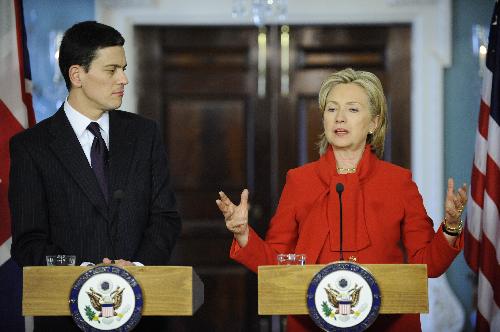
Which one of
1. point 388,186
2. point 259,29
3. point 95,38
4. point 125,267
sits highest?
point 259,29

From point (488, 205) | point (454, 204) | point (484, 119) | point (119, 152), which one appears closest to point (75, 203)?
point (119, 152)

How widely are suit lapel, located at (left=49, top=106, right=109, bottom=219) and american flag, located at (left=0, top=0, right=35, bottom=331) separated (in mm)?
966

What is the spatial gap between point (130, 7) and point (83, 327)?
342 cm

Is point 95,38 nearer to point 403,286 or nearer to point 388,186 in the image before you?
point 388,186

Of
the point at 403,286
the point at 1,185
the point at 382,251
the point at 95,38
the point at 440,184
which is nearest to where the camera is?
the point at 403,286

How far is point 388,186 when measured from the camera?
2.88 metres

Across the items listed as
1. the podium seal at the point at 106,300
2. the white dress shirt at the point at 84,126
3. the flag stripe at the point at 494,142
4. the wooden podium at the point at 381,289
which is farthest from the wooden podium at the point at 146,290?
the flag stripe at the point at 494,142

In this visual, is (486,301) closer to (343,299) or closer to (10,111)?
(343,299)

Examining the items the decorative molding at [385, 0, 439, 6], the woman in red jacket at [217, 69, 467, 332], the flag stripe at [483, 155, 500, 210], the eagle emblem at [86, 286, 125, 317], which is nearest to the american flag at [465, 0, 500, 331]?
the flag stripe at [483, 155, 500, 210]

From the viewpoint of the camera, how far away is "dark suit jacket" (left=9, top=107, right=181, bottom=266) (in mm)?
2818

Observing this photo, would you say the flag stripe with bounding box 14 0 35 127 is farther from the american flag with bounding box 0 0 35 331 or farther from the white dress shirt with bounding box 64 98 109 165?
the white dress shirt with bounding box 64 98 109 165

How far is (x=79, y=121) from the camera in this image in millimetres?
2982

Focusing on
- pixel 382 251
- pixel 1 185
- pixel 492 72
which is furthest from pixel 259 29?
pixel 382 251

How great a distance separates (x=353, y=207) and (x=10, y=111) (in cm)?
180
